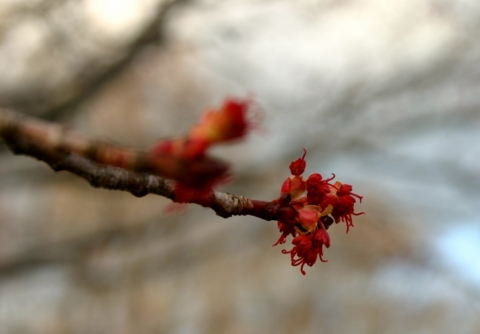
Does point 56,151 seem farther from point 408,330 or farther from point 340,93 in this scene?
point 408,330

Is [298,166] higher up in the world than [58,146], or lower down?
higher up

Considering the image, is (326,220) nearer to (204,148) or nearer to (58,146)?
(204,148)

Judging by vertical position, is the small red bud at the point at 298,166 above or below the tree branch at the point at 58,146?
above

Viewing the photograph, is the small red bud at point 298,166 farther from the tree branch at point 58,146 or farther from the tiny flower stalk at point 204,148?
the tree branch at point 58,146

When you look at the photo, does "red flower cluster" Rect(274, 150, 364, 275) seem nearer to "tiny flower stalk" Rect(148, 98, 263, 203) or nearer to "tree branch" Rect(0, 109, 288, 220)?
"tiny flower stalk" Rect(148, 98, 263, 203)

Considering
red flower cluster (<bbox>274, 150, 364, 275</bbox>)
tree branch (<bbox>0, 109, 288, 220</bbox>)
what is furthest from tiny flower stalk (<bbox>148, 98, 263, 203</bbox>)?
red flower cluster (<bbox>274, 150, 364, 275</bbox>)

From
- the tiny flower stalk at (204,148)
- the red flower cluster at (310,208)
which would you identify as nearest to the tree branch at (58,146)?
the tiny flower stalk at (204,148)

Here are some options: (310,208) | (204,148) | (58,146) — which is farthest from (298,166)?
(58,146)

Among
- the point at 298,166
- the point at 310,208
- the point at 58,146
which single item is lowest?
the point at 58,146

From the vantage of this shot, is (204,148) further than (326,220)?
No
